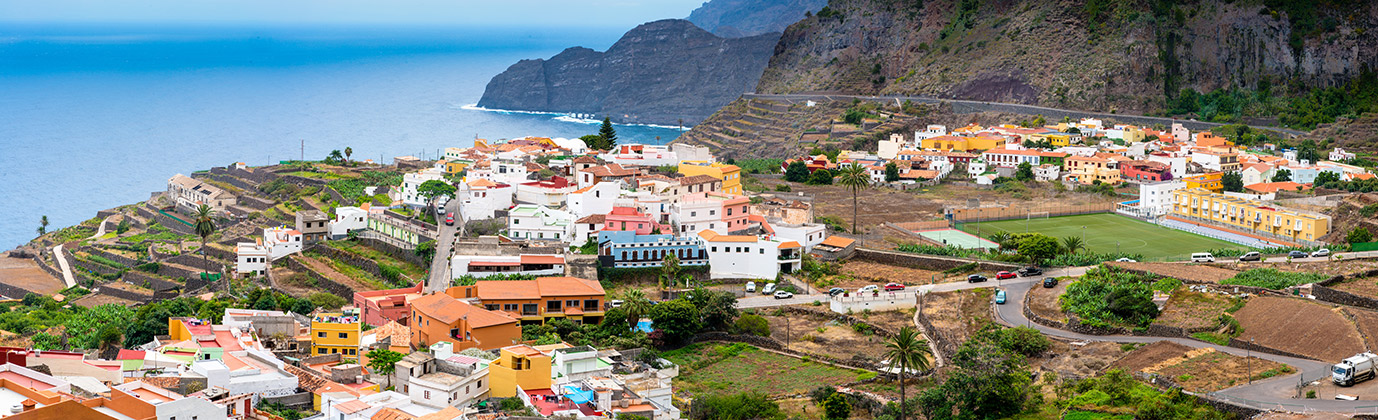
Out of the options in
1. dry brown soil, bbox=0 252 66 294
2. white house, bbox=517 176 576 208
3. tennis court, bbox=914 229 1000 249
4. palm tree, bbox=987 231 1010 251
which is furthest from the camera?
dry brown soil, bbox=0 252 66 294

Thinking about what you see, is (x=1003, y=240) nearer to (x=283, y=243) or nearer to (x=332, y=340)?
(x=332, y=340)

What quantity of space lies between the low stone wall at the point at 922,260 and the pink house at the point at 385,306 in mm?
16225

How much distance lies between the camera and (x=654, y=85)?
163m

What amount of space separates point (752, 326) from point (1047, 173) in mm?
35887

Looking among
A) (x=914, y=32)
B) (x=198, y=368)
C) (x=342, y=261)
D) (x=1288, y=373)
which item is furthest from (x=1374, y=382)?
(x=914, y=32)

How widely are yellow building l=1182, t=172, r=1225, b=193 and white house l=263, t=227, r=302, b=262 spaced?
38192 millimetres

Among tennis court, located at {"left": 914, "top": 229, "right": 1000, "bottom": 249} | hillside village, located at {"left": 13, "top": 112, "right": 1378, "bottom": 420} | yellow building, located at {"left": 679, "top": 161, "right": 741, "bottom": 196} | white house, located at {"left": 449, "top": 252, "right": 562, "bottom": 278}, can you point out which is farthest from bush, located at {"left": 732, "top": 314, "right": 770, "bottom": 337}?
yellow building, located at {"left": 679, "top": 161, "right": 741, "bottom": 196}

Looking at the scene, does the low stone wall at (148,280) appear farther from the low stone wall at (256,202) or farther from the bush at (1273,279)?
the bush at (1273,279)

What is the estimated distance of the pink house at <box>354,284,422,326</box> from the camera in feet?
138

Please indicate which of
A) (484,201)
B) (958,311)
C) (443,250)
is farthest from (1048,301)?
(484,201)

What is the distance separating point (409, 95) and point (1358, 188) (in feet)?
423

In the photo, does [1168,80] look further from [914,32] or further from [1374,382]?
[1374,382]

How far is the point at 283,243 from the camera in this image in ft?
176

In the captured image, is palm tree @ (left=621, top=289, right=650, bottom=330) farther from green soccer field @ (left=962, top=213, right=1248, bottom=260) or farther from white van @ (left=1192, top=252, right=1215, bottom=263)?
green soccer field @ (left=962, top=213, right=1248, bottom=260)
